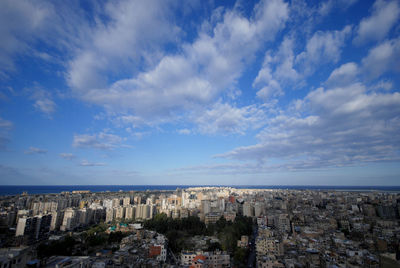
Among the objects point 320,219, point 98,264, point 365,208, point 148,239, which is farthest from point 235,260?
point 365,208

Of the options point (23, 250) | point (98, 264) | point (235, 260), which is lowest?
point (235, 260)

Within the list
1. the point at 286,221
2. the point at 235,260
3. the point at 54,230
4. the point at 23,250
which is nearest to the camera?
the point at 23,250

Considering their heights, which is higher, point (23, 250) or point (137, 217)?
point (23, 250)

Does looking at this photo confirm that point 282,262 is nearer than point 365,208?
Yes

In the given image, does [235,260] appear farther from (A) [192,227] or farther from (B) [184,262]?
(A) [192,227]

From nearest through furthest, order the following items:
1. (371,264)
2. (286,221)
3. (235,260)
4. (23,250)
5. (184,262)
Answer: (23,250)
(371,264)
(184,262)
(235,260)
(286,221)

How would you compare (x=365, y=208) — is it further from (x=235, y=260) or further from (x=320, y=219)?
(x=235, y=260)

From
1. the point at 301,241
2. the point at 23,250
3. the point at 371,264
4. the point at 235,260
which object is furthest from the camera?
the point at 301,241

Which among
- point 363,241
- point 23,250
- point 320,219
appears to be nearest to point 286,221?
point 320,219

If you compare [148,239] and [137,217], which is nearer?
[148,239]
